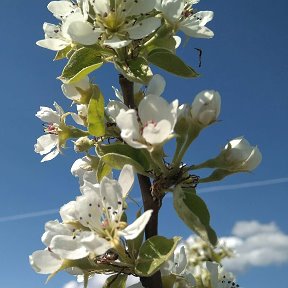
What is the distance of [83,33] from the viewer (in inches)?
109

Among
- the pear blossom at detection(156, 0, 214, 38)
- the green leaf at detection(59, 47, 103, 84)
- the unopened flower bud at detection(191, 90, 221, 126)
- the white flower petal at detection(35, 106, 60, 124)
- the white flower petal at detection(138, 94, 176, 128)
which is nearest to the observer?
the white flower petal at detection(138, 94, 176, 128)

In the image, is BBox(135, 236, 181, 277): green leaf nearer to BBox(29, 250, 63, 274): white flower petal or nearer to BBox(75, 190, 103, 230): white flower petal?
BBox(75, 190, 103, 230): white flower petal

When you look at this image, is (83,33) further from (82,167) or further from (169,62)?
(82,167)

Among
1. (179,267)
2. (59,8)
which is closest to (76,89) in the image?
(59,8)

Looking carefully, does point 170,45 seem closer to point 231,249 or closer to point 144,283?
point 144,283

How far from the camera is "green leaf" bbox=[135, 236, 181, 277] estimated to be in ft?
8.05

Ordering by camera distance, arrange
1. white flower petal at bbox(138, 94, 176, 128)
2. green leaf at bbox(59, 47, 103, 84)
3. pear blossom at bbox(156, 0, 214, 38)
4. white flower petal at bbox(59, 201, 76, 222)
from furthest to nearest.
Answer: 1. pear blossom at bbox(156, 0, 214, 38)
2. green leaf at bbox(59, 47, 103, 84)
3. white flower petal at bbox(59, 201, 76, 222)
4. white flower petal at bbox(138, 94, 176, 128)

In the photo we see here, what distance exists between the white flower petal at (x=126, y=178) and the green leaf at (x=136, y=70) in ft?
1.61

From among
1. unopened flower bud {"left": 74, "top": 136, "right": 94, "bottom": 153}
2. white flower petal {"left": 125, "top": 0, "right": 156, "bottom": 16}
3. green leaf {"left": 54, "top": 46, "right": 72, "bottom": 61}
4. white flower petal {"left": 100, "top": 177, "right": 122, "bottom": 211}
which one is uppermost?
green leaf {"left": 54, "top": 46, "right": 72, "bottom": 61}

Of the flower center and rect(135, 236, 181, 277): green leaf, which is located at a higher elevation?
the flower center

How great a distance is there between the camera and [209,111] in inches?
102

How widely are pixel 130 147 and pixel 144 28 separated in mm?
644

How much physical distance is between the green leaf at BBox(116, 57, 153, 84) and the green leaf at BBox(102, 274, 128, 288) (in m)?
1.03

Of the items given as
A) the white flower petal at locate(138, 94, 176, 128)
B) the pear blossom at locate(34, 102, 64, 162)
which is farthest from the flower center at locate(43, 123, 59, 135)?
the white flower petal at locate(138, 94, 176, 128)
